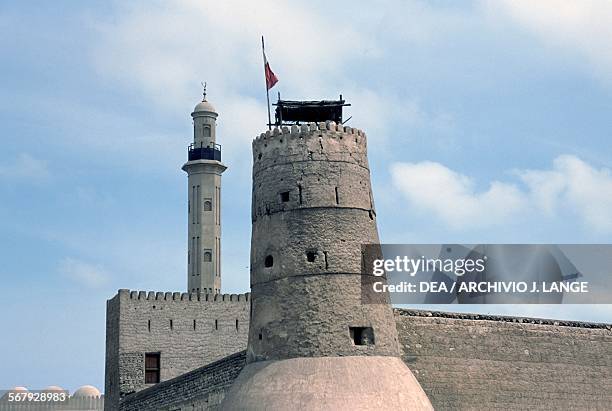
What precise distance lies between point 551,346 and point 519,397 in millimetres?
1927

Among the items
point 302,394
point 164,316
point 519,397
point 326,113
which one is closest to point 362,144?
point 326,113

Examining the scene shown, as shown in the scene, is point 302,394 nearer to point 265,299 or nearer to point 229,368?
point 265,299

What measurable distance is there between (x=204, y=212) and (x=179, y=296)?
10116 mm

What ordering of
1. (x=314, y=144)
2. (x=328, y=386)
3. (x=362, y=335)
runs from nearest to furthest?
(x=328, y=386) → (x=362, y=335) → (x=314, y=144)

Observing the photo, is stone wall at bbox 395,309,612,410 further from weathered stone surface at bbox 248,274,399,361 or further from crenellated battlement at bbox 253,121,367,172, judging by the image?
→ crenellated battlement at bbox 253,121,367,172

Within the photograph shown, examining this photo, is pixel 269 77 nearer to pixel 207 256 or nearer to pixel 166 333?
pixel 166 333

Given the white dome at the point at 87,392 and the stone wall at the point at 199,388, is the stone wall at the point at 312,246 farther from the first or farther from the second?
the white dome at the point at 87,392

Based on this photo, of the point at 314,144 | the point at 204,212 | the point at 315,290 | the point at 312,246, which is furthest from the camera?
the point at 204,212

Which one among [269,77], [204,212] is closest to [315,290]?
[269,77]

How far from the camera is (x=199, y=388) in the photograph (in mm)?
34312

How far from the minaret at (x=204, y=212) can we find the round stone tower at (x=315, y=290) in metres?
25.3

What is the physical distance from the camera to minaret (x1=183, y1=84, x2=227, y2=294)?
5556 centimetres

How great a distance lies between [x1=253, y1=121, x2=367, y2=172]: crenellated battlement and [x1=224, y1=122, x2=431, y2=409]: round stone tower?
0.02m

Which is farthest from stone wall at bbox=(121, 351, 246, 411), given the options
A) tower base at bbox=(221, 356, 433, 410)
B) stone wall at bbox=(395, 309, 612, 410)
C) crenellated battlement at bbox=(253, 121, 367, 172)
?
crenellated battlement at bbox=(253, 121, 367, 172)
